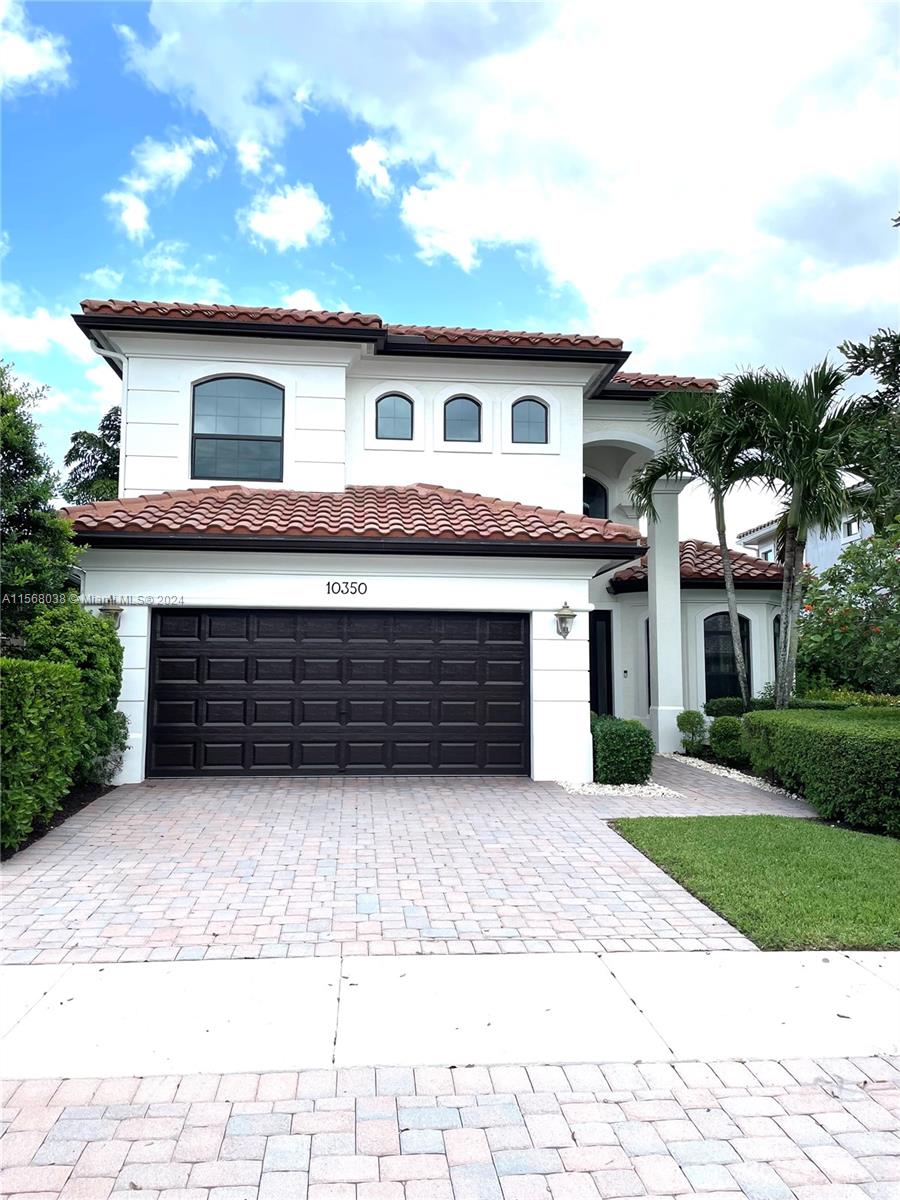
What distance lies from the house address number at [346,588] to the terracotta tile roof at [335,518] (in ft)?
2.49

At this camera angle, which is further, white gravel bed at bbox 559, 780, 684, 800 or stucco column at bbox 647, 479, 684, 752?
stucco column at bbox 647, 479, 684, 752

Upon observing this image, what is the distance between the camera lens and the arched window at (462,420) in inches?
559

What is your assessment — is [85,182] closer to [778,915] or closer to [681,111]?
[681,111]

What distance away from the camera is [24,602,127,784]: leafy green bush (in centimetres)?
914

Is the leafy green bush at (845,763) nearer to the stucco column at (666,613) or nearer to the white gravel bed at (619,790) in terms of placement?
the white gravel bed at (619,790)

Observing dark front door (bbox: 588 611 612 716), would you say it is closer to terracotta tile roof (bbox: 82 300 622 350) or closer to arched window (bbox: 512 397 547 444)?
arched window (bbox: 512 397 547 444)

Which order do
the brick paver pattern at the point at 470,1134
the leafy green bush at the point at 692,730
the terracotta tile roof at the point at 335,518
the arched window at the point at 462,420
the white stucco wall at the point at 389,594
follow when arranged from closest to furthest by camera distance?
the brick paver pattern at the point at 470,1134, the terracotta tile roof at the point at 335,518, the white stucco wall at the point at 389,594, the arched window at the point at 462,420, the leafy green bush at the point at 692,730

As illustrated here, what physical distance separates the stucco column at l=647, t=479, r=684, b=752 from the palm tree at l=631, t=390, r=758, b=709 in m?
1.02

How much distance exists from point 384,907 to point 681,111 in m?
11.5

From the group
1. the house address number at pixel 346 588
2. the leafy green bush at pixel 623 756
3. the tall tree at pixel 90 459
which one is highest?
the tall tree at pixel 90 459

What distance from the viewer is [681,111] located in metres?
10.6

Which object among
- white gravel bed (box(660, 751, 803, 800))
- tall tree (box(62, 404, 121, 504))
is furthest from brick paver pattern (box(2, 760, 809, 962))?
tall tree (box(62, 404, 121, 504))

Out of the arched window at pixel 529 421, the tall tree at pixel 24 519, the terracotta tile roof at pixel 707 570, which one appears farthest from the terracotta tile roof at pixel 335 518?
the terracotta tile roof at pixel 707 570

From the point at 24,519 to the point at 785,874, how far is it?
965 cm
